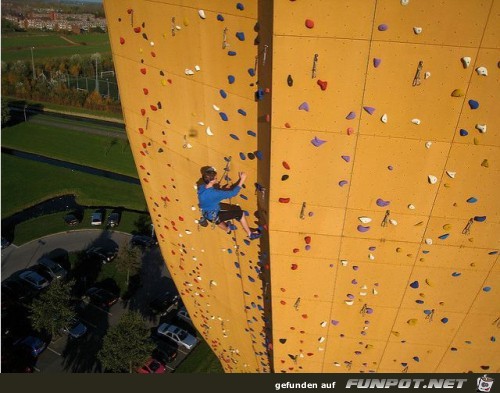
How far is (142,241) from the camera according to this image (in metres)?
24.2

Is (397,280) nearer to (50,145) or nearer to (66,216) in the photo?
(66,216)

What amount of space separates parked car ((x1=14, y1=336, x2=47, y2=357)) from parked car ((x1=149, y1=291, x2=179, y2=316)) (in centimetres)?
463

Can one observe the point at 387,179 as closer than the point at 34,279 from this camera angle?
Yes

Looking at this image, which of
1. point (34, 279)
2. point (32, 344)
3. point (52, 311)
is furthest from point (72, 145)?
point (32, 344)

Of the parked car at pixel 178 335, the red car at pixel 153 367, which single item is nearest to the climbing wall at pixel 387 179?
the red car at pixel 153 367

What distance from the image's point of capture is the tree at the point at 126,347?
15.3 metres

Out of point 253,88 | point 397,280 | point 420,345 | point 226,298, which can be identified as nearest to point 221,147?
Answer: point 253,88

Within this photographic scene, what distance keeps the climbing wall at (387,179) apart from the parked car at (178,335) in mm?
12083

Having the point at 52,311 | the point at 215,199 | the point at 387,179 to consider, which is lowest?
the point at 52,311

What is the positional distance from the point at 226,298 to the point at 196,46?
4.99 meters

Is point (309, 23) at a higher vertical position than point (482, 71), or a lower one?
higher

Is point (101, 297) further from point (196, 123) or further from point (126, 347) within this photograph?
point (196, 123)

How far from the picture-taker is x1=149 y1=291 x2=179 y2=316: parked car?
1942 centimetres

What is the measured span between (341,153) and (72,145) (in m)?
37.5
